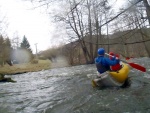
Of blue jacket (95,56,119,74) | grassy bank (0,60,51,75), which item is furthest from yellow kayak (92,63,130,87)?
grassy bank (0,60,51,75)

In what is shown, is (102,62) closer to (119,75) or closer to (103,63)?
(103,63)

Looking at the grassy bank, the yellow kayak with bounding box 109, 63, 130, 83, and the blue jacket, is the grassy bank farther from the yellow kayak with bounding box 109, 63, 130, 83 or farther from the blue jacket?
the yellow kayak with bounding box 109, 63, 130, 83

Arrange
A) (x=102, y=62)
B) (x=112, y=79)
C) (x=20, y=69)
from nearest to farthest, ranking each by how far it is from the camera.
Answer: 1. (x=112, y=79)
2. (x=102, y=62)
3. (x=20, y=69)

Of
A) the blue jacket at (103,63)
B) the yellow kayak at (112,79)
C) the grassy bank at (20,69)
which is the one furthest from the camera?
the grassy bank at (20,69)

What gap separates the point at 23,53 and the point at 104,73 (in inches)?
1769

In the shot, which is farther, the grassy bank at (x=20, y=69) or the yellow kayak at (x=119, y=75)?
the grassy bank at (x=20, y=69)

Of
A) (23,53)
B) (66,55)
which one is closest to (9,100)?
(66,55)

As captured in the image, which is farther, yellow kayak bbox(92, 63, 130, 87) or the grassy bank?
the grassy bank

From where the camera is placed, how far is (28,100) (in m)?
6.68

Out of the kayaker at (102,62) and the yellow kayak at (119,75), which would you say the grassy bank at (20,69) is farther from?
the yellow kayak at (119,75)

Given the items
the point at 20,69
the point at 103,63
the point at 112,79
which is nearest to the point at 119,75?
the point at 112,79

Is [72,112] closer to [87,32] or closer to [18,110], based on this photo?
[18,110]

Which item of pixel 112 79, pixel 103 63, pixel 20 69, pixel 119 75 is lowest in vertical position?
pixel 20 69

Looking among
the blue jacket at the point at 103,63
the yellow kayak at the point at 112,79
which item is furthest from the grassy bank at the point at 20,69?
the yellow kayak at the point at 112,79
